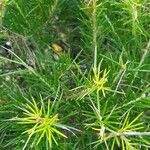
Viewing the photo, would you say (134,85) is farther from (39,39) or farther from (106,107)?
(39,39)

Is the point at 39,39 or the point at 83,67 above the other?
the point at 39,39

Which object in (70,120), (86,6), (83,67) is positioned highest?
(86,6)

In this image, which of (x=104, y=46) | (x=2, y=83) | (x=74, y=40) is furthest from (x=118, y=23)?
(x=2, y=83)

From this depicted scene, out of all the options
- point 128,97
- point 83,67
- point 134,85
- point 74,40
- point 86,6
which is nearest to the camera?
point 86,6

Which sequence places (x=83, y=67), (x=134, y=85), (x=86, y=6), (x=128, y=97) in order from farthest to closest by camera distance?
(x=83, y=67), (x=134, y=85), (x=128, y=97), (x=86, y=6)

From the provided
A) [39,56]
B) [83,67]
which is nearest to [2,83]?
[39,56]

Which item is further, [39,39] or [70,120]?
[39,39]

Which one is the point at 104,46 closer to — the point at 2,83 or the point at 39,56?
the point at 39,56
